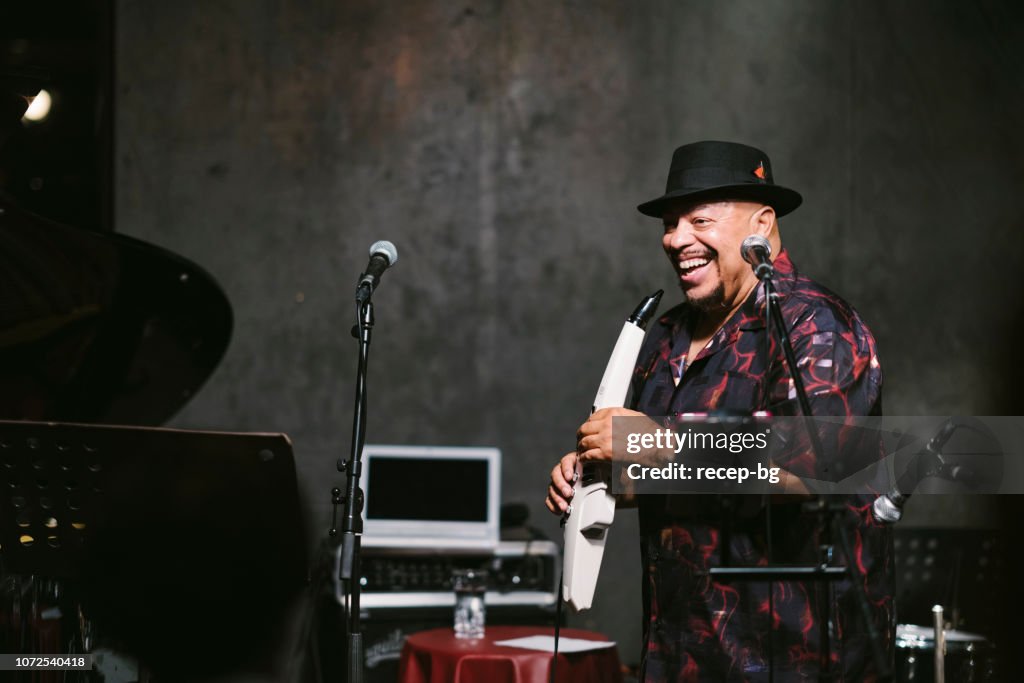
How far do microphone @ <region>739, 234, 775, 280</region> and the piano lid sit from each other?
6.85 ft

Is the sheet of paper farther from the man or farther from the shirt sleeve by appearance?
the shirt sleeve

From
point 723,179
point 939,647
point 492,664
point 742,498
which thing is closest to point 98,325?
point 492,664

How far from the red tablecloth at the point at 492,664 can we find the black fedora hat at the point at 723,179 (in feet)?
4.61

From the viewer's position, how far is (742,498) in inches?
90.0

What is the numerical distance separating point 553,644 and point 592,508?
3.93 feet

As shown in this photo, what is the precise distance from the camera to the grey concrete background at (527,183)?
5512 millimetres

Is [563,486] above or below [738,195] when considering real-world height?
below

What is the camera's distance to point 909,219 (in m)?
5.75

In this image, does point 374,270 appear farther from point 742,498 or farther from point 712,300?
point 742,498

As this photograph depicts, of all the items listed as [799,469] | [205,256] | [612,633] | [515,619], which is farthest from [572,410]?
[799,469]

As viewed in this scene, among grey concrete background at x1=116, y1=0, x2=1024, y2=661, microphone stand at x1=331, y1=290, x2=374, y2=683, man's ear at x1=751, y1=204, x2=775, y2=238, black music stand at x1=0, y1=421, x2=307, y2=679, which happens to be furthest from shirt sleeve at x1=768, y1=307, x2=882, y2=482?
grey concrete background at x1=116, y1=0, x2=1024, y2=661

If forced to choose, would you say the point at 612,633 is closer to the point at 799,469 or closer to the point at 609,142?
the point at 609,142

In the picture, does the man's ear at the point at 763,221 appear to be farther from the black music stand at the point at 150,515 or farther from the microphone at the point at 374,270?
the black music stand at the point at 150,515

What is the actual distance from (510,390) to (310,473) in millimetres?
1144
